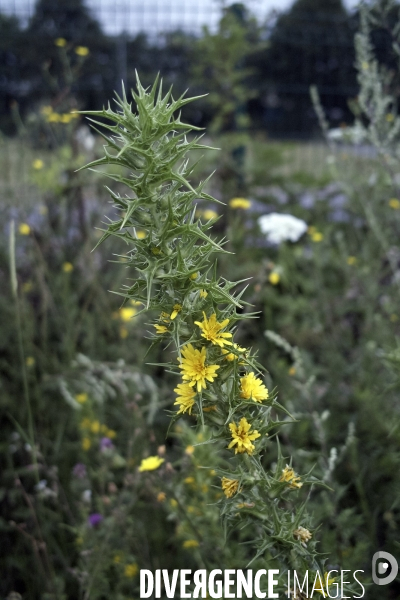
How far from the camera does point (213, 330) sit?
43.3 inches

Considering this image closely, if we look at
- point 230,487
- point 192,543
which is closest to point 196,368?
point 230,487

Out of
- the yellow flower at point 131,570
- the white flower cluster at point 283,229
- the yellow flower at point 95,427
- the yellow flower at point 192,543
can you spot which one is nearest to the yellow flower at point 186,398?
the yellow flower at point 192,543

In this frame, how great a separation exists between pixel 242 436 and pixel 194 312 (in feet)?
0.86


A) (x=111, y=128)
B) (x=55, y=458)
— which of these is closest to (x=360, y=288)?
(x=55, y=458)

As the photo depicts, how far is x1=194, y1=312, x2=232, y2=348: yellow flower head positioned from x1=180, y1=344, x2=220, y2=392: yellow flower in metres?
0.03

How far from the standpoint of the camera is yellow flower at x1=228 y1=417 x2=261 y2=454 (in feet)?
3.65

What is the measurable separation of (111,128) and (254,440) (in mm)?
665

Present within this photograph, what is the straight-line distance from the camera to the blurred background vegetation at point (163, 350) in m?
1.89

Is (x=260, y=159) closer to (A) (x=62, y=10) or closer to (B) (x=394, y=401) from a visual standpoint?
(B) (x=394, y=401)

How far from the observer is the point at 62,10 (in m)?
6.96

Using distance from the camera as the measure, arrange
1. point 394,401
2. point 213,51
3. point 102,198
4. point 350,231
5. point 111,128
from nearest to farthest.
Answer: point 111,128 → point 394,401 → point 102,198 → point 350,231 → point 213,51

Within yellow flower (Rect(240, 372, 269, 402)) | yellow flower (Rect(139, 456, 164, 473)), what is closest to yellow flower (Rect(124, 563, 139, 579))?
yellow flower (Rect(139, 456, 164, 473))

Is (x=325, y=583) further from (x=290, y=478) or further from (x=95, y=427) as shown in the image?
(x=95, y=427)

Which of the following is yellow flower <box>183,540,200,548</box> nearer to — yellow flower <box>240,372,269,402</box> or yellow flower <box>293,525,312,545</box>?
yellow flower <box>293,525,312,545</box>
